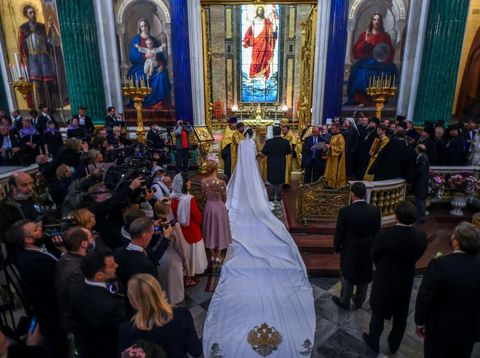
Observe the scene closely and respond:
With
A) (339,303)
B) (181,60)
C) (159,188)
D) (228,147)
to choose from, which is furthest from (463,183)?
(181,60)

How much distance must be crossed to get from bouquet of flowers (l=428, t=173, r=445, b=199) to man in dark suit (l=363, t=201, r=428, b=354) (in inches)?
177

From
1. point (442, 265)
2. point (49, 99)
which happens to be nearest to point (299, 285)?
point (442, 265)

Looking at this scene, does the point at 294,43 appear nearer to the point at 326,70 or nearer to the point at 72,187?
the point at 326,70

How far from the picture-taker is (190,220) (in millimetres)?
4535

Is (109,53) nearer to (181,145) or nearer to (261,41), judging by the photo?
(181,145)

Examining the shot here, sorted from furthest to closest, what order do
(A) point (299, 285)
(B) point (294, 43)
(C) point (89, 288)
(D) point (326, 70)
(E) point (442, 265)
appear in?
(B) point (294, 43) → (D) point (326, 70) → (A) point (299, 285) → (E) point (442, 265) → (C) point (89, 288)

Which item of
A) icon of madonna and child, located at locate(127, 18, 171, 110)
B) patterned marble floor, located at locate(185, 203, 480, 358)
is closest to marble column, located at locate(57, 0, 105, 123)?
icon of madonna and child, located at locate(127, 18, 171, 110)

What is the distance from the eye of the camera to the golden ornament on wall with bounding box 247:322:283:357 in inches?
138

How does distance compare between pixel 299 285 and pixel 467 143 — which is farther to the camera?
pixel 467 143

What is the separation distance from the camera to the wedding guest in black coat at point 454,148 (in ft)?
24.4

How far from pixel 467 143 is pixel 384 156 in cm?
327

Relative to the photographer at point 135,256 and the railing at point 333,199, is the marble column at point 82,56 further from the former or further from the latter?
the photographer at point 135,256

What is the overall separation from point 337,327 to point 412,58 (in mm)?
10214

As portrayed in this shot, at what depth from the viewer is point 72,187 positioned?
4.20 metres
